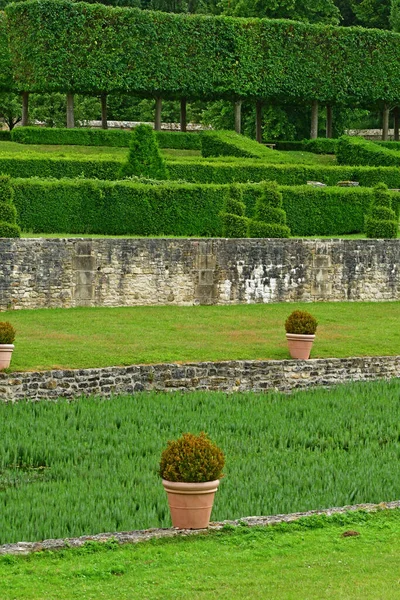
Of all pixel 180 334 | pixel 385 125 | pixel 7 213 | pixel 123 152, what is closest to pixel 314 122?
pixel 385 125

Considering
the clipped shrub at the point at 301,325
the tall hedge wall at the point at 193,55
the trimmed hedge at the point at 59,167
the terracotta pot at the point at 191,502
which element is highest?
the tall hedge wall at the point at 193,55

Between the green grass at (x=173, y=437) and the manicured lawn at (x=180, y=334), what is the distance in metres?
1.60

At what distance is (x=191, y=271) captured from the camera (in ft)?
98.1

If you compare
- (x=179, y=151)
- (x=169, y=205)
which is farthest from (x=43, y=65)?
(x=169, y=205)

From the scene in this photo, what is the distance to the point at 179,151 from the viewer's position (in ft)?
173

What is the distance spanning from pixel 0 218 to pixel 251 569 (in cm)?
1908

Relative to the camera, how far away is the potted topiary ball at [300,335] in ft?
79.8

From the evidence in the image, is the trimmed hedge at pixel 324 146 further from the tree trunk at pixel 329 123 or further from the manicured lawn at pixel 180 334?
the manicured lawn at pixel 180 334

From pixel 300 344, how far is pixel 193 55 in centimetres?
3436

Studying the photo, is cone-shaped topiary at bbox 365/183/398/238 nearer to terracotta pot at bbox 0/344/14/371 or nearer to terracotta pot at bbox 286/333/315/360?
terracotta pot at bbox 286/333/315/360

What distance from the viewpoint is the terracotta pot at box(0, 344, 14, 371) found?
2114 cm

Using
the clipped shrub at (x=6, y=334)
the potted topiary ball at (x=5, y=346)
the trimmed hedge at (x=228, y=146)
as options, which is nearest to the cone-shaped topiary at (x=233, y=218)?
the clipped shrub at (x=6, y=334)

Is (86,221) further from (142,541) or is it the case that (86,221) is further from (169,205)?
(142,541)

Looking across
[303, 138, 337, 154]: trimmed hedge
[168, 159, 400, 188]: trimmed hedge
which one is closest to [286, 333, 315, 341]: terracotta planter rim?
[168, 159, 400, 188]: trimmed hedge
